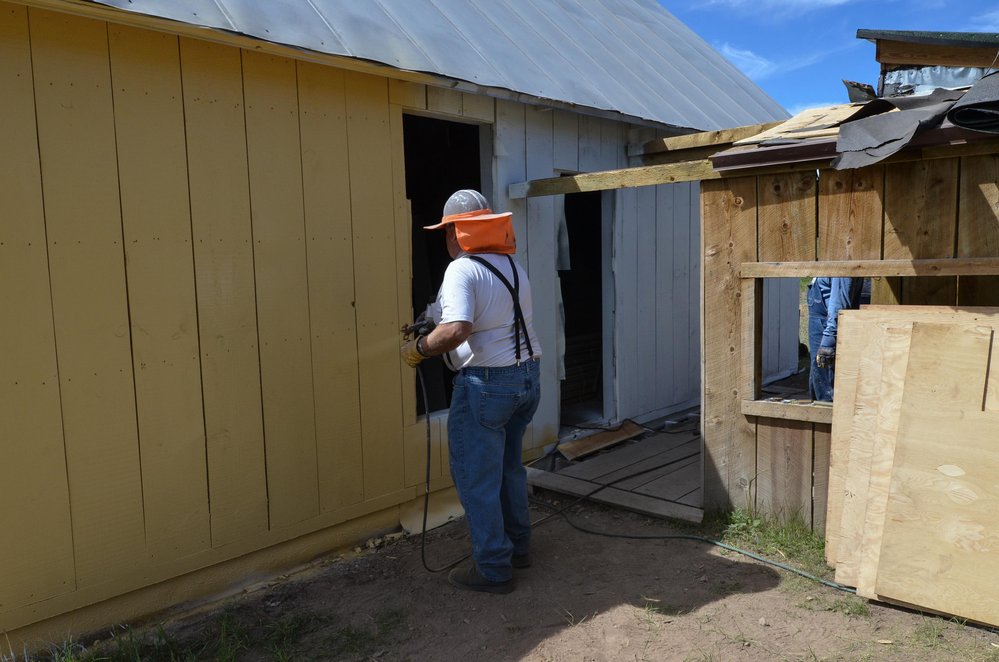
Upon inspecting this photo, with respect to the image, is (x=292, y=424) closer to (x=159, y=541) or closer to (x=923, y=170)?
(x=159, y=541)

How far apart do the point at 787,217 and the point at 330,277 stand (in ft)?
8.75

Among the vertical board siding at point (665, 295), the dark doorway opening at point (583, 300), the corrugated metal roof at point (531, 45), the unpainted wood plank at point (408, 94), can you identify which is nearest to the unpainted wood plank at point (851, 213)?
the corrugated metal roof at point (531, 45)

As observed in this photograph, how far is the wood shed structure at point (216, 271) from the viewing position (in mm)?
3129

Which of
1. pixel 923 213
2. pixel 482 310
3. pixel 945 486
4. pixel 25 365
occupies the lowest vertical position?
pixel 945 486

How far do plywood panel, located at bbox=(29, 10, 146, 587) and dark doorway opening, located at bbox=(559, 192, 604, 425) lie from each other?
4823mm

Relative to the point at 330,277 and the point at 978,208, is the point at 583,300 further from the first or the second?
the point at 978,208

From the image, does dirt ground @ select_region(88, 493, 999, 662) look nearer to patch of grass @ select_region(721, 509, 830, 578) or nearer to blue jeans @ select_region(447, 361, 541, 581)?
patch of grass @ select_region(721, 509, 830, 578)

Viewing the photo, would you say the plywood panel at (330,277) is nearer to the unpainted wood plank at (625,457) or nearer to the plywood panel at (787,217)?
the unpainted wood plank at (625,457)

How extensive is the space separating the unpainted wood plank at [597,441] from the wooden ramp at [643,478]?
3.1 inches

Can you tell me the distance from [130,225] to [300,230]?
3.02 feet

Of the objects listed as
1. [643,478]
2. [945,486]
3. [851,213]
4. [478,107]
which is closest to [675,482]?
[643,478]

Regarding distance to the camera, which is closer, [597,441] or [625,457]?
[625,457]

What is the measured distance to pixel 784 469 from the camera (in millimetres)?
4176

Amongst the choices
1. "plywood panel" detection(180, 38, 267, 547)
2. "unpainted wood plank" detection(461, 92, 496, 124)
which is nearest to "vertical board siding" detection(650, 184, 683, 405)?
"unpainted wood plank" detection(461, 92, 496, 124)
